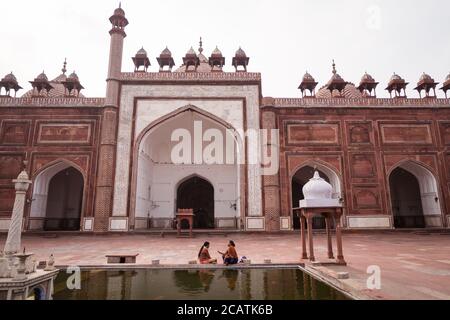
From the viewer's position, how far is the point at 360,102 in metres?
15.4

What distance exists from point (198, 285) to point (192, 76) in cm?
1295

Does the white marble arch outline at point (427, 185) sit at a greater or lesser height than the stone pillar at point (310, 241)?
greater

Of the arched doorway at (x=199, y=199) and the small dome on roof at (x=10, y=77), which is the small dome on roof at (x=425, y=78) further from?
the small dome on roof at (x=10, y=77)

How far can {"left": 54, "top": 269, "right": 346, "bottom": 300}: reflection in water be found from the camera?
392cm

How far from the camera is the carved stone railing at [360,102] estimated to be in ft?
50.1

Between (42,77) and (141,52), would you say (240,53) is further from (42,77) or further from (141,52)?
(42,77)

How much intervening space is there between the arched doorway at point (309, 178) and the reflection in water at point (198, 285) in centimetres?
992

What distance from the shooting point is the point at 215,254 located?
8.05 meters

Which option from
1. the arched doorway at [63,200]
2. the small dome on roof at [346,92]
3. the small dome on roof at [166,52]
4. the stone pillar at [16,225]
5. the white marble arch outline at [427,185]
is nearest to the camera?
the stone pillar at [16,225]

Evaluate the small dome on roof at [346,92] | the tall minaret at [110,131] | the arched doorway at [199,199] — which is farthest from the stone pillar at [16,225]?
the small dome on roof at [346,92]

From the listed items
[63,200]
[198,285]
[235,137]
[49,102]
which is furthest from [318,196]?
[63,200]
